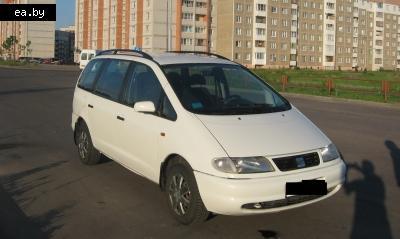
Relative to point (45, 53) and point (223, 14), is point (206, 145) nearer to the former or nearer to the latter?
point (223, 14)

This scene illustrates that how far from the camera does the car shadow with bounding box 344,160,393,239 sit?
4.50 m

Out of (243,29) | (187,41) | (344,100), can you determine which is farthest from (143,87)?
(243,29)

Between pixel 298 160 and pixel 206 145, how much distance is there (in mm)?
809

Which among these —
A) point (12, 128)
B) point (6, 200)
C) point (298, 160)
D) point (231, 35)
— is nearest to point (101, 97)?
point (6, 200)

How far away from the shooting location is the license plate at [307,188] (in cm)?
428

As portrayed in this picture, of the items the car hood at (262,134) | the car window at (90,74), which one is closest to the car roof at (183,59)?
the car hood at (262,134)

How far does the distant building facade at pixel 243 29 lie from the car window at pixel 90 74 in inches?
2966

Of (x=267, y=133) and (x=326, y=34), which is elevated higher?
(x=326, y=34)

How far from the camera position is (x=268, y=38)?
93875 mm

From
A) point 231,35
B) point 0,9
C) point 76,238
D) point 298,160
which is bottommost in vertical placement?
point 76,238

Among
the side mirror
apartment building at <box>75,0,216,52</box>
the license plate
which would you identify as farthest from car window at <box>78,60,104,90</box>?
apartment building at <box>75,0,216,52</box>

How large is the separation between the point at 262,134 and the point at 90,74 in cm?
352

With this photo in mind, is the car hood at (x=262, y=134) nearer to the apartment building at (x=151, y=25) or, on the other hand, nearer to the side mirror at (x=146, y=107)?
the side mirror at (x=146, y=107)

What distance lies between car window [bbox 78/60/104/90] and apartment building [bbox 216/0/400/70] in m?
82.4
